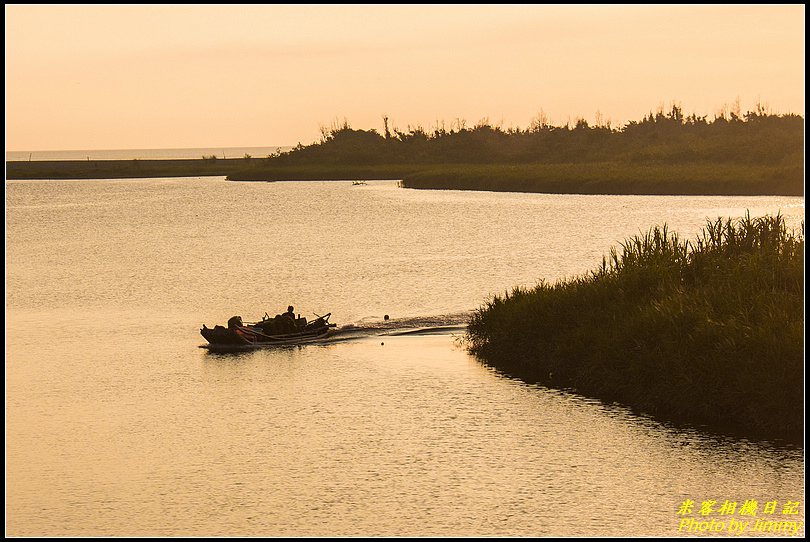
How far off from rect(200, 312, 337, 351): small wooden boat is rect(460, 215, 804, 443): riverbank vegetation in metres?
6.91

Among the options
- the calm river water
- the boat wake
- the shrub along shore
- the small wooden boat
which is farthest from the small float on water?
the shrub along shore

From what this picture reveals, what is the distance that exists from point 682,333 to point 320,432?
10509mm

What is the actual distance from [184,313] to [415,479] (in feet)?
101

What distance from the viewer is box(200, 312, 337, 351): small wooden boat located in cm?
4397

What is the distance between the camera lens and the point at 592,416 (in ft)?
105

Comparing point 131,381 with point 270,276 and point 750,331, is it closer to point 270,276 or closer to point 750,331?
point 750,331

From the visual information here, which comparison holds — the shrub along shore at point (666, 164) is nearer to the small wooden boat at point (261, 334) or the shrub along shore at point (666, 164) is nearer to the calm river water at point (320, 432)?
the calm river water at point (320, 432)

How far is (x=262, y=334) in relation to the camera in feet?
145

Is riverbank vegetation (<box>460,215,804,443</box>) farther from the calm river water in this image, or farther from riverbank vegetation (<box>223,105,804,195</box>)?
riverbank vegetation (<box>223,105,804,195</box>)

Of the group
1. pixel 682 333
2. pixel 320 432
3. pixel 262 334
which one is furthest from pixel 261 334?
pixel 682 333

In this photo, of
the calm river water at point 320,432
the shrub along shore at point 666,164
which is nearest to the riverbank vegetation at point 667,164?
the shrub along shore at point 666,164

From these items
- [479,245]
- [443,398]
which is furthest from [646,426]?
[479,245]

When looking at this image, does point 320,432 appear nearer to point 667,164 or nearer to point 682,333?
point 682,333

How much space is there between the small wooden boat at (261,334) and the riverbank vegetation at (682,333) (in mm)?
6906
